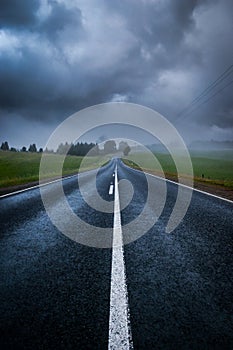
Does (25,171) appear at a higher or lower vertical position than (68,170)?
higher

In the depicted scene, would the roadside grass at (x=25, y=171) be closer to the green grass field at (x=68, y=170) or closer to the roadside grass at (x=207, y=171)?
the green grass field at (x=68, y=170)

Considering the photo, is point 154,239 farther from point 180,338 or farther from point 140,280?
point 180,338

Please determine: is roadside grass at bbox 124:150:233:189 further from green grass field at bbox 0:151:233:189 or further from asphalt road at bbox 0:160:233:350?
asphalt road at bbox 0:160:233:350

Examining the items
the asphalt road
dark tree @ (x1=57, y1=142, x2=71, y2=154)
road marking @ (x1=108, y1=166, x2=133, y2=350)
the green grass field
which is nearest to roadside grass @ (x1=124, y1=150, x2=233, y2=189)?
the green grass field

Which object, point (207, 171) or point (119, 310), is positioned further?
point (207, 171)

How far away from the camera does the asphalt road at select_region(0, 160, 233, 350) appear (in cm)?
181

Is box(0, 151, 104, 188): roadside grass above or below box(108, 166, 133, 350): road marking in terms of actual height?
below

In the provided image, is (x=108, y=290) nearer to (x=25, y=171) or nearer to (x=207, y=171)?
(x=25, y=171)

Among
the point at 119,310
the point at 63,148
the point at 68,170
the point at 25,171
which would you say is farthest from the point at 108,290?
the point at 63,148

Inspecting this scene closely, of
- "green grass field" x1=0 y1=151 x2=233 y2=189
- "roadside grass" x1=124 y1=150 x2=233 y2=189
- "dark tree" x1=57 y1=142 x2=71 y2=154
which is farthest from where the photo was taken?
"dark tree" x1=57 y1=142 x2=71 y2=154

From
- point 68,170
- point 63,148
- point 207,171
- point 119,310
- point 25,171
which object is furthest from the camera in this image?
point 63,148

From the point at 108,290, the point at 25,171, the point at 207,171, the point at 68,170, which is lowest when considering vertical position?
the point at 68,170

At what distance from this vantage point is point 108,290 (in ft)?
8.14

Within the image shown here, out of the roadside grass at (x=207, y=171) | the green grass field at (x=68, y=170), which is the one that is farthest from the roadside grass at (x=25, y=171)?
the roadside grass at (x=207, y=171)
